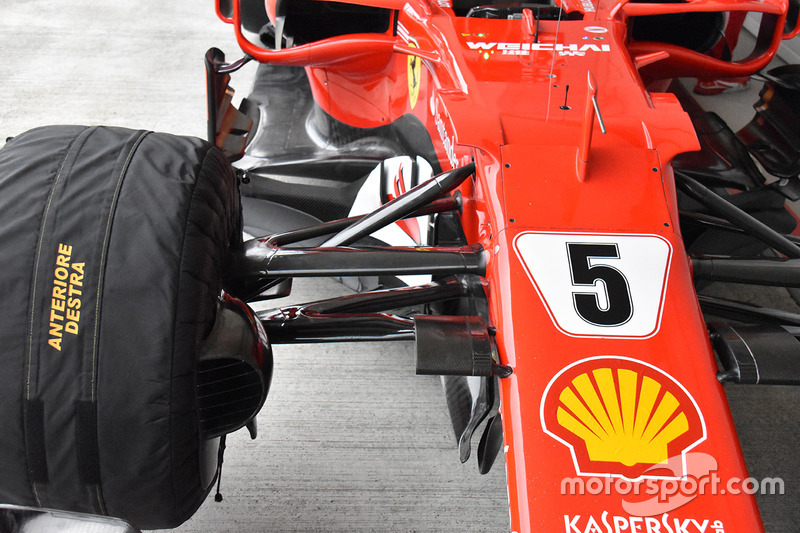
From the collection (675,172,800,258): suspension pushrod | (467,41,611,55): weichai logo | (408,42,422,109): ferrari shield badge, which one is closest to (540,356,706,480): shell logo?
(675,172,800,258): suspension pushrod

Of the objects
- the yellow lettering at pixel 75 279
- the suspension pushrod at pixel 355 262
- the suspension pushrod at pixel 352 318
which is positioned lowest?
the suspension pushrod at pixel 352 318

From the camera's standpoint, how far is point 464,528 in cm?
166

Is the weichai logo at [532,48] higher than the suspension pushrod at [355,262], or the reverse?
the weichai logo at [532,48]

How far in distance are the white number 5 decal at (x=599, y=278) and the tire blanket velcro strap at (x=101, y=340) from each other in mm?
610

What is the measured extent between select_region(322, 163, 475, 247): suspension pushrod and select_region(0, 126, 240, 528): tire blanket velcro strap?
46 cm

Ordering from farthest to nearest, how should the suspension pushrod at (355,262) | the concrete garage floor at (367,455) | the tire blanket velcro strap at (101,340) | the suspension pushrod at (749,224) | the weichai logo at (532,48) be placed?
the weichai logo at (532,48)
the concrete garage floor at (367,455)
the suspension pushrod at (749,224)
the suspension pushrod at (355,262)
the tire blanket velcro strap at (101,340)

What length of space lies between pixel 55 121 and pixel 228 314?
2.43m

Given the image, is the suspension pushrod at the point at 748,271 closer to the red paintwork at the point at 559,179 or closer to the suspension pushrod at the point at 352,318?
the red paintwork at the point at 559,179

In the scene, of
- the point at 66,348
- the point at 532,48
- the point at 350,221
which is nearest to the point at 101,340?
the point at 66,348

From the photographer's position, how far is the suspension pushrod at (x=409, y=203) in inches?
63.1

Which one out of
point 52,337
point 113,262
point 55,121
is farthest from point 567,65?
point 55,121

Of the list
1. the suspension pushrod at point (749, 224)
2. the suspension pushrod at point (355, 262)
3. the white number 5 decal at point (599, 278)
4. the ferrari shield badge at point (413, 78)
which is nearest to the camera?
the white number 5 decal at point (599, 278)

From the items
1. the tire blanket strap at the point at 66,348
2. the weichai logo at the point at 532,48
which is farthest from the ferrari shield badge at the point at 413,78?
the tire blanket strap at the point at 66,348

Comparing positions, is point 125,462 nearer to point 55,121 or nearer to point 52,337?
point 52,337
